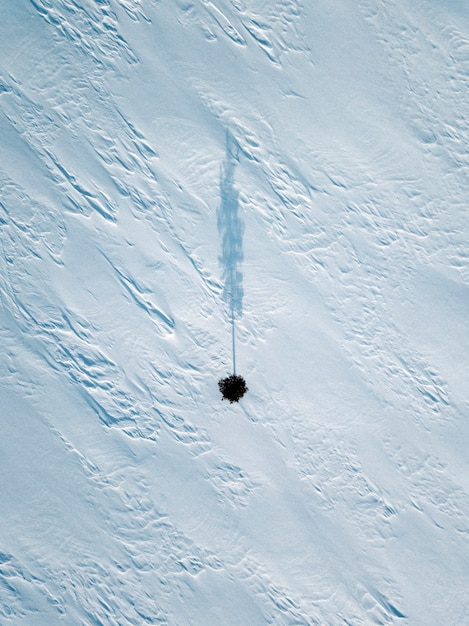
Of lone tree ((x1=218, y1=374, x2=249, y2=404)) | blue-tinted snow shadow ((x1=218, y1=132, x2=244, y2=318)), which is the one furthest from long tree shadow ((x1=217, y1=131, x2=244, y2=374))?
lone tree ((x1=218, y1=374, x2=249, y2=404))

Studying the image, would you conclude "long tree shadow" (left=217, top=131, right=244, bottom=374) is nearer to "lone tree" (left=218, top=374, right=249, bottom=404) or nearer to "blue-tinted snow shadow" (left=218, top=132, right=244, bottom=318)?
"blue-tinted snow shadow" (left=218, top=132, right=244, bottom=318)

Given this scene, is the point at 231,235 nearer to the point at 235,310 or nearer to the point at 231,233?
the point at 231,233

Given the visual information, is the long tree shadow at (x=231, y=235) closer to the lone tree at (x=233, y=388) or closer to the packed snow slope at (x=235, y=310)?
the packed snow slope at (x=235, y=310)

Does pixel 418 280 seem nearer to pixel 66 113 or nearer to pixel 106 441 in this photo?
pixel 106 441

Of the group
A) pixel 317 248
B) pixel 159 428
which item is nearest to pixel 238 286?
pixel 317 248

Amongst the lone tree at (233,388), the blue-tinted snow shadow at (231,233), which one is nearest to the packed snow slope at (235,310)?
the blue-tinted snow shadow at (231,233)
